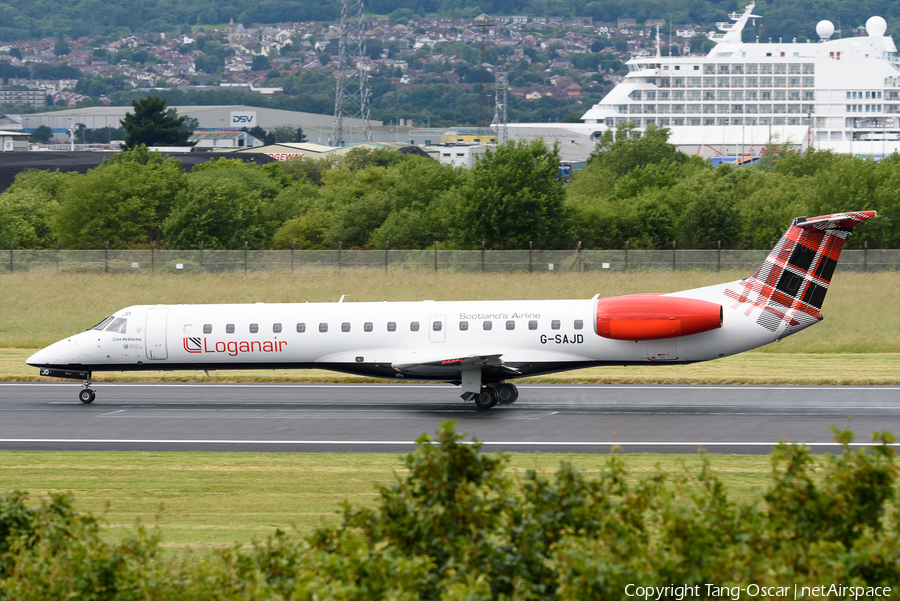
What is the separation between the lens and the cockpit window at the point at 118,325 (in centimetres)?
2758

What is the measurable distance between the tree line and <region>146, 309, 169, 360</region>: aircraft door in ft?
108

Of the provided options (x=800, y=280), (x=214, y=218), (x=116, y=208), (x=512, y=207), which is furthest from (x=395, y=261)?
(x=800, y=280)

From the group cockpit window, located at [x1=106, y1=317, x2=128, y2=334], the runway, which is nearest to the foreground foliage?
the runway

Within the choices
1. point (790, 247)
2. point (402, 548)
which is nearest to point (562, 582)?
point (402, 548)

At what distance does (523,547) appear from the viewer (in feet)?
29.6

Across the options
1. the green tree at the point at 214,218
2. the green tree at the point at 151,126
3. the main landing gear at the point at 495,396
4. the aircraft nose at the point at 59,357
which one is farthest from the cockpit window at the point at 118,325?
the green tree at the point at 151,126

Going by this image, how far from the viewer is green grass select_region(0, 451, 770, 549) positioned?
1518 cm

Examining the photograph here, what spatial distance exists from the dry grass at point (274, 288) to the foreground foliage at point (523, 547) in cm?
3252

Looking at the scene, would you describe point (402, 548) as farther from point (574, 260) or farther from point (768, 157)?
point (768, 157)

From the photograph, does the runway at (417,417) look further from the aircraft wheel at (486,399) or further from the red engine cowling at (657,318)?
the red engine cowling at (657,318)

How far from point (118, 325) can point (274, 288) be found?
20.2 meters

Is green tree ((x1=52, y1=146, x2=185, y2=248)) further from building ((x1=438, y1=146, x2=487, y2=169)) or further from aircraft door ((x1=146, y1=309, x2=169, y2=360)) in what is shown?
building ((x1=438, y1=146, x2=487, y2=169))

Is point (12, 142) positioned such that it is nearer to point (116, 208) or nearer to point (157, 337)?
point (116, 208)

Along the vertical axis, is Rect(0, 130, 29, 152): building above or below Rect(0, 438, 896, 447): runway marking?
above
